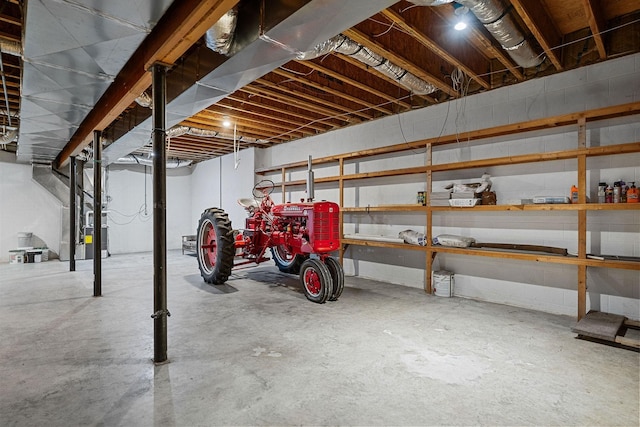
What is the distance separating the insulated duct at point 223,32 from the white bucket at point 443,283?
12.0ft

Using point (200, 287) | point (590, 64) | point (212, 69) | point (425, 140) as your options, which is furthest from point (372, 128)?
point (200, 287)

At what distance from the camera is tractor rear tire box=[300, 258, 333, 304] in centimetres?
388

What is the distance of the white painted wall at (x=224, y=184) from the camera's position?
7.79 meters

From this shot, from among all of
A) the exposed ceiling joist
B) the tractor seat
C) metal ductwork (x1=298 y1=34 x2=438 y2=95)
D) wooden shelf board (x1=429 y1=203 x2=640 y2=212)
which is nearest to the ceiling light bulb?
metal ductwork (x1=298 y1=34 x2=438 y2=95)

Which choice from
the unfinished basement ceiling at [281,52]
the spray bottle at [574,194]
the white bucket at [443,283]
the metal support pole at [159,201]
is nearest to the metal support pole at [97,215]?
the unfinished basement ceiling at [281,52]

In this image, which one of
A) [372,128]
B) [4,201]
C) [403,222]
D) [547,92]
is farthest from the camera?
[4,201]

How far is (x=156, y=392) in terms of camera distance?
2045mm

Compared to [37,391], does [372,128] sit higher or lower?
higher

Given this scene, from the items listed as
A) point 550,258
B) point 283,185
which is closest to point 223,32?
point 550,258

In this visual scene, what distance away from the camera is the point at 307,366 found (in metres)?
2.37

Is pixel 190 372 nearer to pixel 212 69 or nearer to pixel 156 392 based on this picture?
pixel 156 392

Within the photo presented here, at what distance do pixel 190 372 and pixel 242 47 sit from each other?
7.89 ft

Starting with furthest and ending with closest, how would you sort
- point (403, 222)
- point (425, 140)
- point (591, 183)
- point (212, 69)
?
point (403, 222) < point (425, 140) < point (591, 183) < point (212, 69)

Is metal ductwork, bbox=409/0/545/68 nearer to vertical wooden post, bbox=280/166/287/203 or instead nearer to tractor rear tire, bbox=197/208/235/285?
tractor rear tire, bbox=197/208/235/285
